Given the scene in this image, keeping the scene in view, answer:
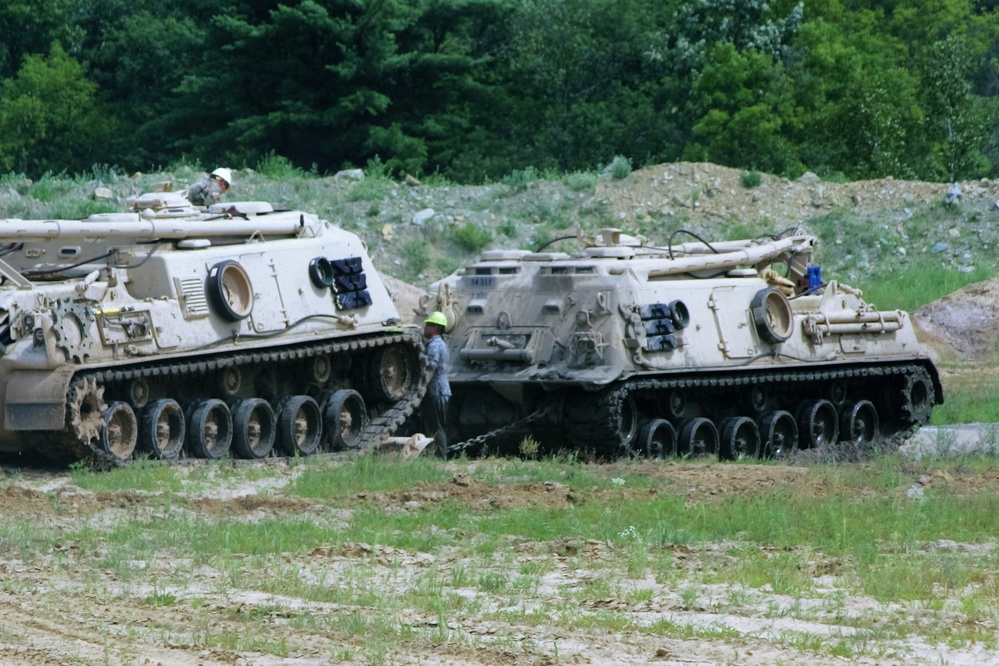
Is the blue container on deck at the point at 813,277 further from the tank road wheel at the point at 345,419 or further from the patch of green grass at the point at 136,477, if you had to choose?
the patch of green grass at the point at 136,477

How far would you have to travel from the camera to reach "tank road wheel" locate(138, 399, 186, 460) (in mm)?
15352

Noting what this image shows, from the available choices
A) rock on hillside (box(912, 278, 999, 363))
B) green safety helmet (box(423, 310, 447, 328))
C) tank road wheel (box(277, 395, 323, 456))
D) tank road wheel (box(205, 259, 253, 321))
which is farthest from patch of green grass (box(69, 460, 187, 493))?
rock on hillside (box(912, 278, 999, 363))

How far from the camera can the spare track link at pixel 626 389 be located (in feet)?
56.4

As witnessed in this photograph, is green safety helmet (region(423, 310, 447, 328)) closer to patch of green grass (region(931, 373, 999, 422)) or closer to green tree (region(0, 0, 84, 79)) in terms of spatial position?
patch of green grass (region(931, 373, 999, 422))

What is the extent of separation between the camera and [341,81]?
40469mm

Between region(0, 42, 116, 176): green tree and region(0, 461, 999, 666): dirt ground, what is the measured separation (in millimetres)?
34421

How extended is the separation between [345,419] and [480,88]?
26.4m

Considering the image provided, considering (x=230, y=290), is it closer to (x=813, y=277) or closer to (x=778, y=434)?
(x=778, y=434)

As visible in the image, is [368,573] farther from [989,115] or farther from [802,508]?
[989,115]

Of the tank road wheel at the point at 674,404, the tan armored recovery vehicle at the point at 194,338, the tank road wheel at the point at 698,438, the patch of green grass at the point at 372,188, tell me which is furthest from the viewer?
the patch of green grass at the point at 372,188

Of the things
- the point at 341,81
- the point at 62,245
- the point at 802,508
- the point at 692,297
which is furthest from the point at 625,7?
the point at 802,508

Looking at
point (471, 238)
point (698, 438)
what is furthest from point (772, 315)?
point (471, 238)

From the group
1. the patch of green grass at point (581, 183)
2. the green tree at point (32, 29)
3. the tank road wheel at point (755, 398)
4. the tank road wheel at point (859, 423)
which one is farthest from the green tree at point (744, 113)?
the tank road wheel at point (755, 398)

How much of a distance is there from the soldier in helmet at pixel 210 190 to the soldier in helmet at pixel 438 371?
284 cm
